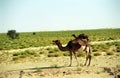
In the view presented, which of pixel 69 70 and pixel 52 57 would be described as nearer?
pixel 69 70

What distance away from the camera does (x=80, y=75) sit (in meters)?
12.9

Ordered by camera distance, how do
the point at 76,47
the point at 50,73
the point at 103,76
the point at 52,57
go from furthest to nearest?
the point at 52,57 → the point at 76,47 → the point at 50,73 → the point at 103,76

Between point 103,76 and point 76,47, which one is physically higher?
point 76,47

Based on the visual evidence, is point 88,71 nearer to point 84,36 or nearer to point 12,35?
point 84,36

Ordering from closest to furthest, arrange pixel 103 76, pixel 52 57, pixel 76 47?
1. pixel 103 76
2. pixel 76 47
3. pixel 52 57

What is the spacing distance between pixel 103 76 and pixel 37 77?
3.16 m

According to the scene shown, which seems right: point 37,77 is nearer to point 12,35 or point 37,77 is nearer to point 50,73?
point 50,73

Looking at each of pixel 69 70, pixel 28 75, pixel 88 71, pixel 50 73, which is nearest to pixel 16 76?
pixel 28 75

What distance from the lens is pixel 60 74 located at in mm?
13164

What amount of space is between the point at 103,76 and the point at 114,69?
156cm

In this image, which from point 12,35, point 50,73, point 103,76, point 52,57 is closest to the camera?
point 103,76

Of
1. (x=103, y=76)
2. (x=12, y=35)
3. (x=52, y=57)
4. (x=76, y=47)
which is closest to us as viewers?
(x=103, y=76)

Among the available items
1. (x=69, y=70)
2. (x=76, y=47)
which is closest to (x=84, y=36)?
(x=76, y=47)

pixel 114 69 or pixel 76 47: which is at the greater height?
pixel 76 47
